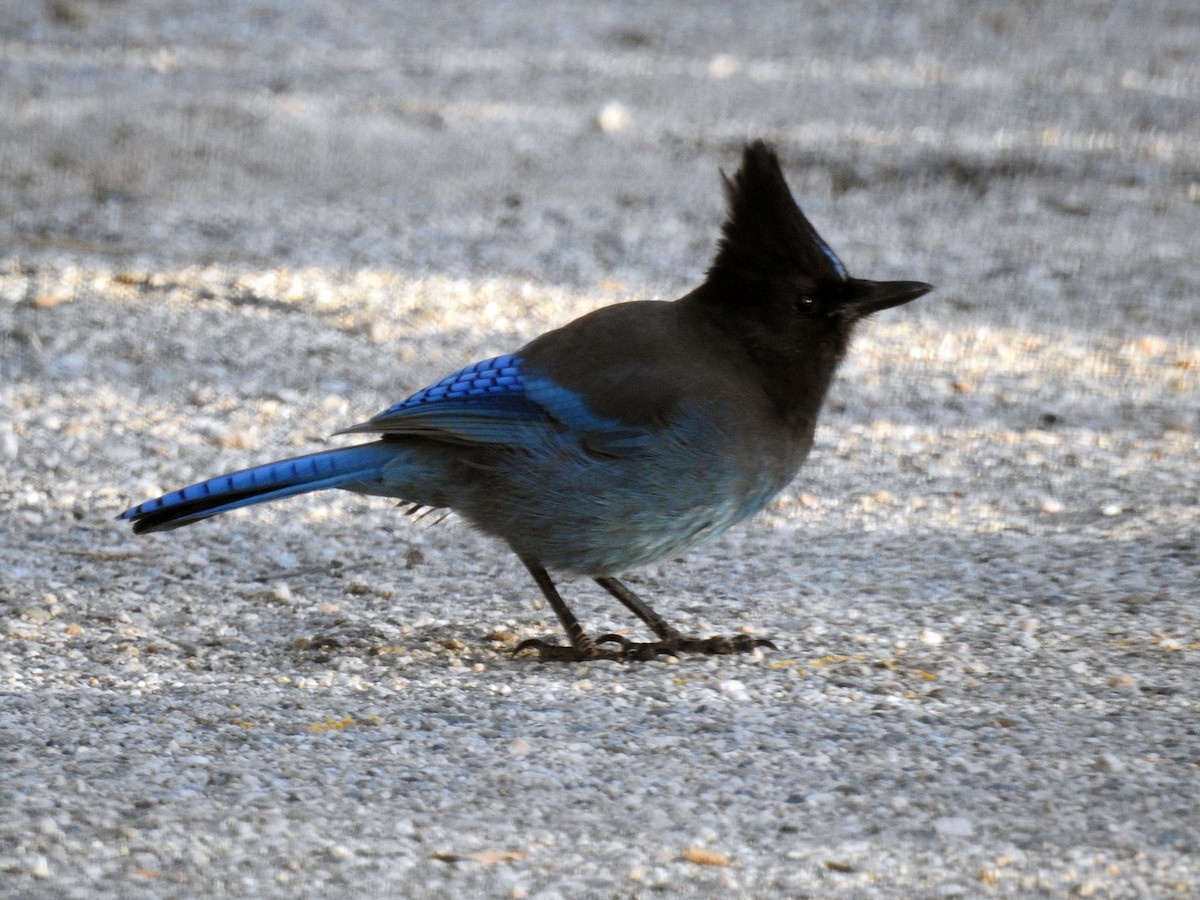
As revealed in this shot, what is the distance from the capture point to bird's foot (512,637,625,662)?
336cm

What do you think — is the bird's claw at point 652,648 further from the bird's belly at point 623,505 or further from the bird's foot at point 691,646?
the bird's belly at point 623,505

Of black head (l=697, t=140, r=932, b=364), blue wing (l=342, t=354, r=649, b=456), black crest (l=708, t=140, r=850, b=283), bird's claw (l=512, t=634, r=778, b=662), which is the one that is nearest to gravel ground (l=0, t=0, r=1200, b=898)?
bird's claw (l=512, t=634, r=778, b=662)

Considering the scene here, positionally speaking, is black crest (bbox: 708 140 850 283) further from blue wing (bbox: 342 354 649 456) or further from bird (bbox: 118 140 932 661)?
blue wing (bbox: 342 354 649 456)

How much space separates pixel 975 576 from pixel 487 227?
3136 millimetres

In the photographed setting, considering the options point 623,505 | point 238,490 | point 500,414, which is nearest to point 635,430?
point 623,505

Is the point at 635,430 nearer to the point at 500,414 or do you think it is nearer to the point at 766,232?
the point at 500,414

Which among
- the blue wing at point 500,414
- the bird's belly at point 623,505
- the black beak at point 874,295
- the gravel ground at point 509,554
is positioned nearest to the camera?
the gravel ground at point 509,554

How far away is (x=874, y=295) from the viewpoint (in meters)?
3.46

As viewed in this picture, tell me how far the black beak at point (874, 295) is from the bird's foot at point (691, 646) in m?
0.69

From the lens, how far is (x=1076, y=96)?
8.58 m

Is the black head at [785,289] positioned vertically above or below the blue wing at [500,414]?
above

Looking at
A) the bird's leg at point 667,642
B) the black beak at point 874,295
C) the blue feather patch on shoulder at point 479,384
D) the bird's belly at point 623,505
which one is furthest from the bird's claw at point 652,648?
the black beak at point 874,295

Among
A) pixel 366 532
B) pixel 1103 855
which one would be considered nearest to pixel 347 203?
pixel 366 532

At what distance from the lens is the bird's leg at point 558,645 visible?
11.0 feet
